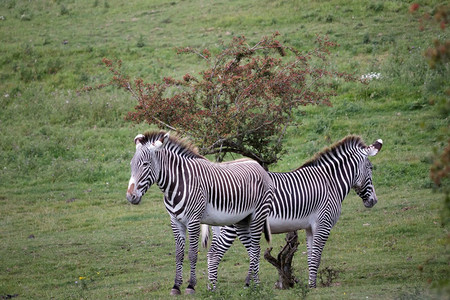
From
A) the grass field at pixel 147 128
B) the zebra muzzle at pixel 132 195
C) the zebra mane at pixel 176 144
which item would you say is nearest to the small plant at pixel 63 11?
the grass field at pixel 147 128

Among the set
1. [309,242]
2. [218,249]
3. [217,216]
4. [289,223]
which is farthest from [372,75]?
[217,216]

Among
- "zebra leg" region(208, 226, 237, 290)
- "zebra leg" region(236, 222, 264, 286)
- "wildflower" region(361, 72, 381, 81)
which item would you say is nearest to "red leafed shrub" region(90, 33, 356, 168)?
"zebra leg" region(208, 226, 237, 290)

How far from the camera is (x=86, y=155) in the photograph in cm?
2128

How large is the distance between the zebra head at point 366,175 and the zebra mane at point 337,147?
207mm

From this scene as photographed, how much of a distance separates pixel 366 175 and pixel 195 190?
3.72 metres

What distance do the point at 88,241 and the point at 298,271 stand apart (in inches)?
218

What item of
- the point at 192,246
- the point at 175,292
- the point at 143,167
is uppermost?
the point at 143,167

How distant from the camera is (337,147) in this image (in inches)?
438

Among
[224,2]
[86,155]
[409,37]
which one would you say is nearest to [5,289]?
[86,155]

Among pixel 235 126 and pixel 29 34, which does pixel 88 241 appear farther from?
pixel 29 34

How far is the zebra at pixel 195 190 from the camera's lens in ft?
30.0

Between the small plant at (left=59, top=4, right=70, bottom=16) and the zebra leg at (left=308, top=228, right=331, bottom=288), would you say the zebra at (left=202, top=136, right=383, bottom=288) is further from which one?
the small plant at (left=59, top=4, right=70, bottom=16)

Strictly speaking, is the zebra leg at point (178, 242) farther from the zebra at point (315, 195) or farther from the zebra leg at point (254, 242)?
the zebra leg at point (254, 242)

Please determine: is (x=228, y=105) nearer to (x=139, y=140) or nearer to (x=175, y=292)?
(x=139, y=140)
